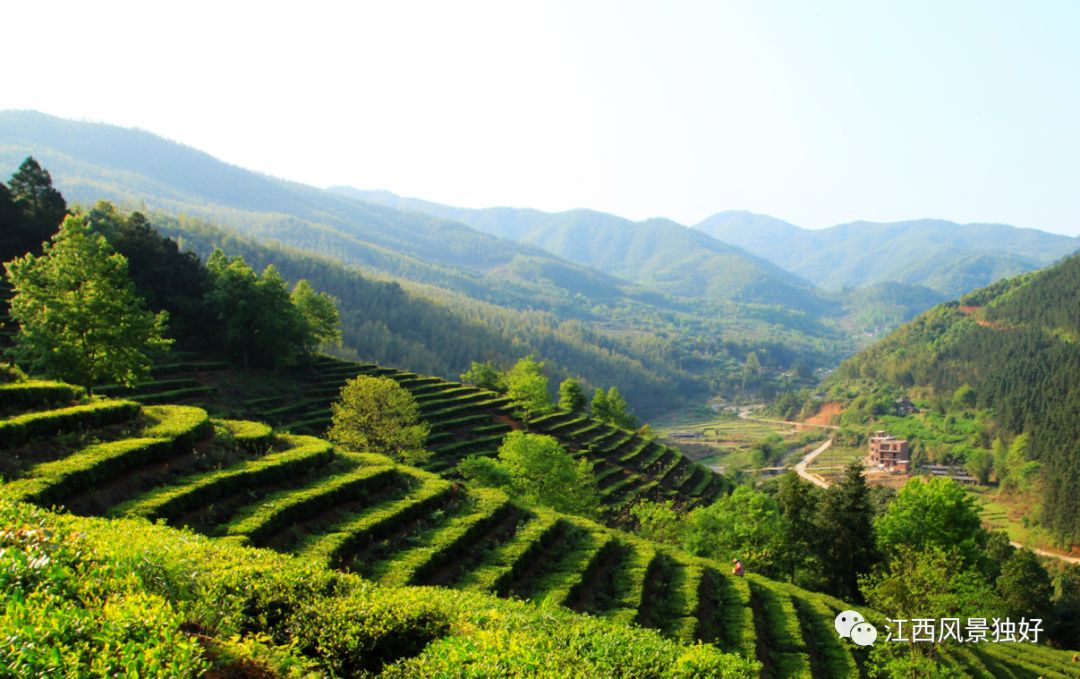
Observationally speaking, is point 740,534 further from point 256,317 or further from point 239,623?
point 256,317

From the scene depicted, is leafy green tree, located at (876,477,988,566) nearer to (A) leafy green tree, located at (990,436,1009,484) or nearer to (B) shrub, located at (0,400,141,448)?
(B) shrub, located at (0,400,141,448)

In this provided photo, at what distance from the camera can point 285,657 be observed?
8.23 m

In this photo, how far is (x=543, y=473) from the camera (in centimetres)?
3969

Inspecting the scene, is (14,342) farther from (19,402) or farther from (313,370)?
(19,402)

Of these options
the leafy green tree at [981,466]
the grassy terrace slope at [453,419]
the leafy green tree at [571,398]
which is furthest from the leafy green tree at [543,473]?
the leafy green tree at [981,466]

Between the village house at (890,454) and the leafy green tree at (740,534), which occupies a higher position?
the leafy green tree at (740,534)

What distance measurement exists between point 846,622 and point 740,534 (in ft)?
42.6

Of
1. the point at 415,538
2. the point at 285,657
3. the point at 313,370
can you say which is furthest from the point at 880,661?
the point at 313,370

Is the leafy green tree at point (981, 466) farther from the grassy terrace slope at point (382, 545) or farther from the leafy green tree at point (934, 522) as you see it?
the grassy terrace slope at point (382, 545)

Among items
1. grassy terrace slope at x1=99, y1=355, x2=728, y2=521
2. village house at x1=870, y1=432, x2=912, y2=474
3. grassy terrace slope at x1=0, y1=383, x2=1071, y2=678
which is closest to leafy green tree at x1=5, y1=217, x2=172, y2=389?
→ grassy terrace slope at x1=99, y1=355, x2=728, y2=521

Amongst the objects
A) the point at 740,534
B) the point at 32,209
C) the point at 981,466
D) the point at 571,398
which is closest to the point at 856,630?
the point at 740,534

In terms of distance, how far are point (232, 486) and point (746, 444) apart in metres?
159

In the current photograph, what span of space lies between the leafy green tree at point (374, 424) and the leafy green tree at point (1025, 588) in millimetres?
47393

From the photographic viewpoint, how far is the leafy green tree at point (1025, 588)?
49.2m
